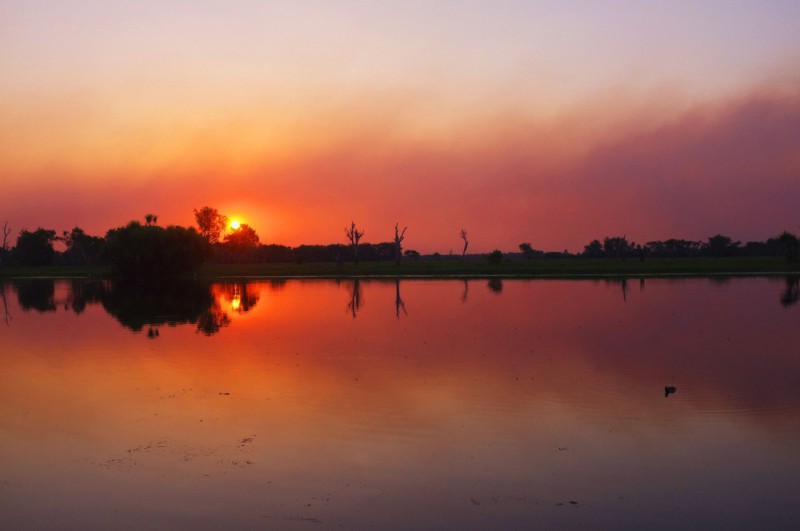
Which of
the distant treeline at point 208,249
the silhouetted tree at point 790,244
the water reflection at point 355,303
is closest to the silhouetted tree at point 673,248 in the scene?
the distant treeline at point 208,249

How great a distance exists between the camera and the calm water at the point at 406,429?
7.68 metres

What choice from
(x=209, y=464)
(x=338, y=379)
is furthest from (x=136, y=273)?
(x=209, y=464)

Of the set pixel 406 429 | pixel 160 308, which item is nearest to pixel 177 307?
pixel 160 308

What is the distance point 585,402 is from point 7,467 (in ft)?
33.3

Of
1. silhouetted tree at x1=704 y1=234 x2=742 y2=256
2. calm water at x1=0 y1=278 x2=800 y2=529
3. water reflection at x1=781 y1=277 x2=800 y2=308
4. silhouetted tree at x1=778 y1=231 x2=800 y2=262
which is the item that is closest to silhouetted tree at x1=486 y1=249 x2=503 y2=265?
silhouetted tree at x1=778 y1=231 x2=800 y2=262

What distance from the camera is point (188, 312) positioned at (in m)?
33.1

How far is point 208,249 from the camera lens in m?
82.9

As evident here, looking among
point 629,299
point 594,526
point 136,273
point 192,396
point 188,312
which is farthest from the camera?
point 136,273

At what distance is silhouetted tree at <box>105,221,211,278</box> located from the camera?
76.1 m

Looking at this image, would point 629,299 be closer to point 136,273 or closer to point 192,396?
point 192,396

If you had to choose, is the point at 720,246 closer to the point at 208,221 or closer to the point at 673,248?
the point at 673,248

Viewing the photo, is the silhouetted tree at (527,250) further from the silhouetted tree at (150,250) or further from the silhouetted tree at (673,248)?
the silhouetted tree at (150,250)

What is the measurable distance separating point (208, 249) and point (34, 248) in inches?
3363

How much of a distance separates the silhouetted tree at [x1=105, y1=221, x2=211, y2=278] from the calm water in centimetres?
5626
